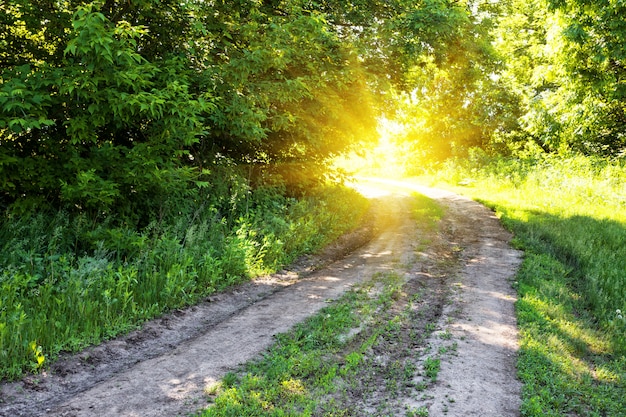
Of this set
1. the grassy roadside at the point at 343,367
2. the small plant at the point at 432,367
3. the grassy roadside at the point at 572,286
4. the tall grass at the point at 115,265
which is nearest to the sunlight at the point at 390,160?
the grassy roadside at the point at 572,286

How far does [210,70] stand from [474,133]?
90.0 ft

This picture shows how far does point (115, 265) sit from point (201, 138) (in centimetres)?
491

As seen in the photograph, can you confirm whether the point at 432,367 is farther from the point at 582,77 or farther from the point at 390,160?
the point at 390,160

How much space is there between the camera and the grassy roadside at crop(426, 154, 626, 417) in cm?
529

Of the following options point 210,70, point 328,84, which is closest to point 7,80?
point 210,70

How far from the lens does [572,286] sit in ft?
30.0

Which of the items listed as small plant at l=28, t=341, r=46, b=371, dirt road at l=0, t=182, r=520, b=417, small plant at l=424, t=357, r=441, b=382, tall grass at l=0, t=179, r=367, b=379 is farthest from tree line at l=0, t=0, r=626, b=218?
small plant at l=424, t=357, r=441, b=382

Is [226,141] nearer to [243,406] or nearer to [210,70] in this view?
[210,70]

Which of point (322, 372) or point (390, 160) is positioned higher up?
point (390, 160)

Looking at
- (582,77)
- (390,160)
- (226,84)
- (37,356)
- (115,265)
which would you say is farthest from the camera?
(390,160)

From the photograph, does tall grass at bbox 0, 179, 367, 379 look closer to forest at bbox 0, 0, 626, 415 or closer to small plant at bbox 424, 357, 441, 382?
forest at bbox 0, 0, 626, 415

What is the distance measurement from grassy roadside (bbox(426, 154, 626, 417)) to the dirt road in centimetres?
33

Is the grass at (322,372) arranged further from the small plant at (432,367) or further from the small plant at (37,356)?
the small plant at (37,356)

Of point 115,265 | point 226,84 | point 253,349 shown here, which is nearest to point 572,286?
point 253,349
